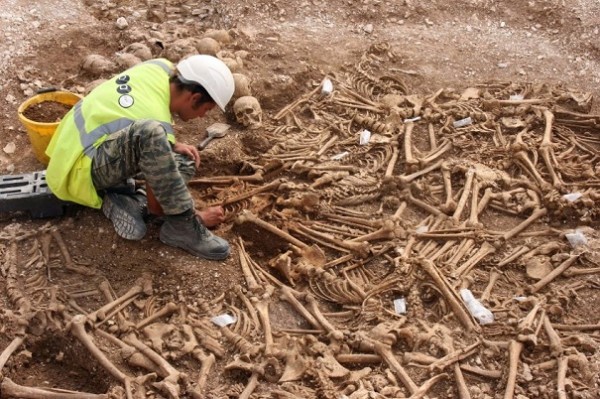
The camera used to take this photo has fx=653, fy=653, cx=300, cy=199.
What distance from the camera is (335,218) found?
14.5 feet

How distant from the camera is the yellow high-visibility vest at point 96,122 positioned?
3826mm

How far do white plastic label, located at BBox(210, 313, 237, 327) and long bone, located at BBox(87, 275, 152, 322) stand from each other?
43 cm

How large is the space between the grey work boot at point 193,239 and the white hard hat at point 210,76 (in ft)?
2.40

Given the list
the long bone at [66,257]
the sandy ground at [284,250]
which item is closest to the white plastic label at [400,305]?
the sandy ground at [284,250]

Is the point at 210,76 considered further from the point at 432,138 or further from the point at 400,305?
the point at 432,138

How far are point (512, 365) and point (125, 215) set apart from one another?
233 cm

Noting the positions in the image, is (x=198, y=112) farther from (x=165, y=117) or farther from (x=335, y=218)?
(x=335, y=218)

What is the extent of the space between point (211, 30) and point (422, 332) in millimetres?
3910

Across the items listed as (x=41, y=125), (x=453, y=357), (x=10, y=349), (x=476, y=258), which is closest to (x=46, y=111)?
(x=41, y=125)

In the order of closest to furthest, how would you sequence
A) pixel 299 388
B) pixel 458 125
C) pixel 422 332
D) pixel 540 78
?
1. pixel 299 388
2. pixel 422 332
3. pixel 458 125
4. pixel 540 78

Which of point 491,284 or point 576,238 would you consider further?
point 576,238

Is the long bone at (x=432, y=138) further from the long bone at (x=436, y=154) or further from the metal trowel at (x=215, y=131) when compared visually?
the metal trowel at (x=215, y=131)

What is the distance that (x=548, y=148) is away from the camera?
4.82m

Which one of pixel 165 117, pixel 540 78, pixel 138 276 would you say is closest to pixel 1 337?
pixel 138 276
